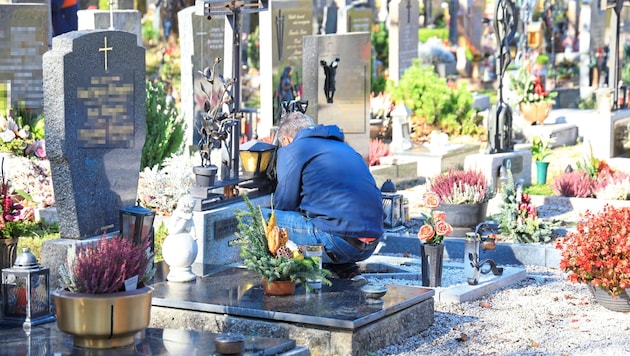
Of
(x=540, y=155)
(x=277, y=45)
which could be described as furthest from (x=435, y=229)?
(x=277, y=45)

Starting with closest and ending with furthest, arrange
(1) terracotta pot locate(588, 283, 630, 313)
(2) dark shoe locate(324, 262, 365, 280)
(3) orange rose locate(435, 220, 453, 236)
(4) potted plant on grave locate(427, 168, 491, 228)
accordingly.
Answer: (1) terracotta pot locate(588, 283, 630, 313), (2) dark shoe locate(324, 262, 365, 280), (3) orange rose locate(435, 220, 453, 236), (4) potted plant on grave locate(427, 168, 491, 228)

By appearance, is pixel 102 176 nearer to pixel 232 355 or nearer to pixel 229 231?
pixel 229 231

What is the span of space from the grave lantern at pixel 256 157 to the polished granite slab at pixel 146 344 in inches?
125

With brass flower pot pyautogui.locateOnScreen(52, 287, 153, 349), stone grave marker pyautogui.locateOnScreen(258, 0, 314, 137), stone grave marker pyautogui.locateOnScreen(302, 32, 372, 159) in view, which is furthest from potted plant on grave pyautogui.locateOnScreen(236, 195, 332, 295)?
stone grave marker pyautogui.locateOnScreen(258, 0, 314, 137)

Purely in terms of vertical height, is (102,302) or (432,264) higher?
(102,302)

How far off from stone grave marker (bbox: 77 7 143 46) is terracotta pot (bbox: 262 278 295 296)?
24.2ft

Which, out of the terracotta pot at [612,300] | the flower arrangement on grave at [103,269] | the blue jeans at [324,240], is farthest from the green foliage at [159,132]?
the flower arrangement on grave at [103,269]

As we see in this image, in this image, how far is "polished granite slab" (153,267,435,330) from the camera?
7.43 metres

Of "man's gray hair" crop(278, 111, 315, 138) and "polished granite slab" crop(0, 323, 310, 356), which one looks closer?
"polished granite slab" crop(0, 323, 310, 356)

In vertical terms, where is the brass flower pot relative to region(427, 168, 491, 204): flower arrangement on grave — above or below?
below

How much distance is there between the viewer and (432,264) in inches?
363

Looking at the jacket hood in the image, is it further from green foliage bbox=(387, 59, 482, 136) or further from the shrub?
green foliage bbox=(387, 59, 482, 136)

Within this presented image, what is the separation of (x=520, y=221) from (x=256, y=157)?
2.59 metres

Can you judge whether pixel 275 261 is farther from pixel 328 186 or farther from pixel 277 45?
pixel 277 45
